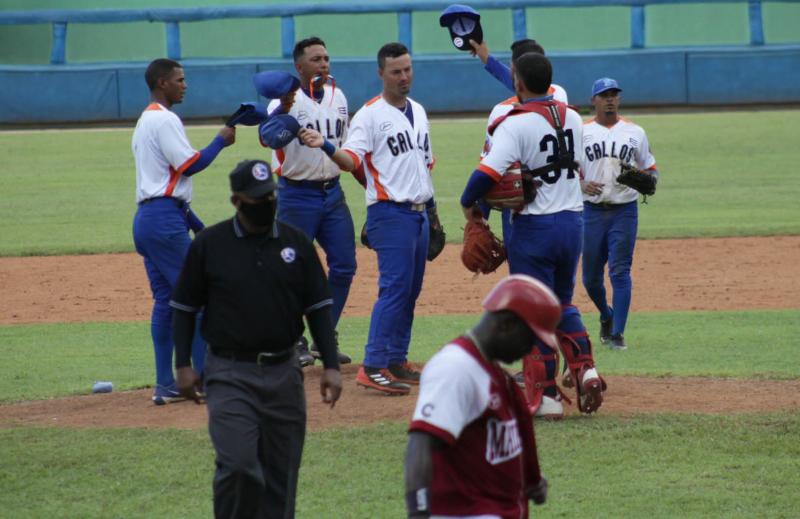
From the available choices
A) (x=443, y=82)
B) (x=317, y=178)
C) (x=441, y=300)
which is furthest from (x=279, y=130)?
(x=443, y=82)

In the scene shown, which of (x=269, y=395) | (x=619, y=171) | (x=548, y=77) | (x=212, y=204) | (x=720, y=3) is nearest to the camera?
(x=269, y=395)

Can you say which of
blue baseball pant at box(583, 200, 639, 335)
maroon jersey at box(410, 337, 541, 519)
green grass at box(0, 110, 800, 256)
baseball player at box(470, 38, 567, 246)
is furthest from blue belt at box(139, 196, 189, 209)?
green grass at box(0, 110, 800, 256)

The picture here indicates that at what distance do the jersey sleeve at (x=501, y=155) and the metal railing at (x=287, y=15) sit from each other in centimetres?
2549

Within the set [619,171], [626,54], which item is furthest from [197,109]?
[619,171]

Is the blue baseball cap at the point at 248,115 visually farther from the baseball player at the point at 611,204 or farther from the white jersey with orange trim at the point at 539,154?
the baseball player at the point at 611,204

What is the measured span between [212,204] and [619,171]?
11.4 meters

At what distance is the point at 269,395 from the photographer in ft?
18.9

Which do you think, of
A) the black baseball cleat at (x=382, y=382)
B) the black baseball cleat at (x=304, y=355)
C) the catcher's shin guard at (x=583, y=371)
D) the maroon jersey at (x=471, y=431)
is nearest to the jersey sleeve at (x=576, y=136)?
the catcher's shin guard at (x=583, y=371)

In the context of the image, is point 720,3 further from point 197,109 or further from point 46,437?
point 46,437

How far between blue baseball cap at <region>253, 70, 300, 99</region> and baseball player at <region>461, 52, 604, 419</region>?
1678mm

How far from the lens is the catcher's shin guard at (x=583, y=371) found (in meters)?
8.08

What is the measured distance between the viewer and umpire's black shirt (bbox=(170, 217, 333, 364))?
5.74m

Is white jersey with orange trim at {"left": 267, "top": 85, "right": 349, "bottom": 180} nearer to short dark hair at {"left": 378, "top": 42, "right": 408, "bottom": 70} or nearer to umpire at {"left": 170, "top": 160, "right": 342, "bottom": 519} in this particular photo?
short dark hair at {"left": 378, "top": 42, "right": 408, "bottom": 70}

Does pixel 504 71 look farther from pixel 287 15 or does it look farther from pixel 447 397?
pixel 287 15
